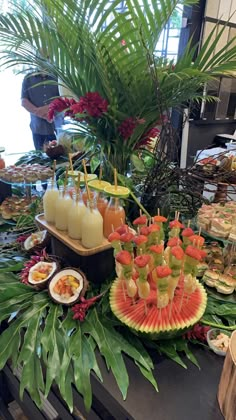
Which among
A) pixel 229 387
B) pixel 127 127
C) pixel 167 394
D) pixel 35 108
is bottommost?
pixel 167 394

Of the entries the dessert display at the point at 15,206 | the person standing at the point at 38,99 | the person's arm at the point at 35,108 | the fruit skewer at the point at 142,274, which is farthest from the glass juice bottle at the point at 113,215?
the person's arm at the point at 35,108

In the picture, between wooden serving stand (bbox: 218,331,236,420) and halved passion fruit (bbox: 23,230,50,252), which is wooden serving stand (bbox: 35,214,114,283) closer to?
halved passion fruit (bbox: 23,230,50,252)

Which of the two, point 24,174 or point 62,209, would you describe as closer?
point 62,209

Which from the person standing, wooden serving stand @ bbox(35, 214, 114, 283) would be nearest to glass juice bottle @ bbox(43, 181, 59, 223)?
wooden serving stand @ bbox(35, 214, 114, 283)

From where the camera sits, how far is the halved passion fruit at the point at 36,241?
1.19 meters

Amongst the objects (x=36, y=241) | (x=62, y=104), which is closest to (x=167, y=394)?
(x=36, y=241)

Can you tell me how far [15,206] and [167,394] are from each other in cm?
119

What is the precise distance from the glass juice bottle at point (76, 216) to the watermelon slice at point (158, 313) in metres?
0.23

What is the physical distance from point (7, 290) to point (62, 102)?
75 centimetres

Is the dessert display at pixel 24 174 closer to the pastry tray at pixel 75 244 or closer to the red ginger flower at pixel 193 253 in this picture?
the pastry tray at pixel 75 244

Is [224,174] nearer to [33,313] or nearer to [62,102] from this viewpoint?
[62,102]

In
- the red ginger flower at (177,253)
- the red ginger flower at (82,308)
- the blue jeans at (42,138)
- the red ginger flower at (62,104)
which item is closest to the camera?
the red ginger flower at (177,253)

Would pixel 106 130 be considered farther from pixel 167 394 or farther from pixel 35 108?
pixel 35 108

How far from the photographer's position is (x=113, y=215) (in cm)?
101
